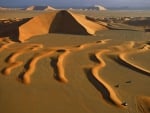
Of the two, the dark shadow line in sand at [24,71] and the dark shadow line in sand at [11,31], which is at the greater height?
the dark shadow line in sand at [24,71]

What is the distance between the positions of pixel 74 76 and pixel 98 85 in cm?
84

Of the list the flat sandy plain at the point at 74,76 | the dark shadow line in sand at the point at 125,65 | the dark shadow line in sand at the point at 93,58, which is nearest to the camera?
the flat sandy plain at the point at 74,76

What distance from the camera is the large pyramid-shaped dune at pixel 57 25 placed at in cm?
1487

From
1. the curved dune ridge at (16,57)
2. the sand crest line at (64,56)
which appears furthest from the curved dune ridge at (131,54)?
the curved dune ridge at (16,57)

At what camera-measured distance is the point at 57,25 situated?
15.7 metres

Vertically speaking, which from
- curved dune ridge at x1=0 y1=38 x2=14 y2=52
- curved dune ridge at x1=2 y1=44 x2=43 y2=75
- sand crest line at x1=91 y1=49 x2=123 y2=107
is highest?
sand crest line at x1=91 y1=49 x2=123 y2=107

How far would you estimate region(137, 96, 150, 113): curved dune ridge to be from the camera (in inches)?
269

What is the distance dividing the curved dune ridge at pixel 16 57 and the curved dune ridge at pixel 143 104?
11.0 ft

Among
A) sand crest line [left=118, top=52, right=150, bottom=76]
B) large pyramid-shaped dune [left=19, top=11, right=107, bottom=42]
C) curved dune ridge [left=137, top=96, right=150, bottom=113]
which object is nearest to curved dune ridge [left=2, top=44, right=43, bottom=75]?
large pyramid-shaped dune [left=19, top=11, right=107, bottom=42]

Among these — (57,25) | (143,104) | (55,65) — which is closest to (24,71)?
(55,65)

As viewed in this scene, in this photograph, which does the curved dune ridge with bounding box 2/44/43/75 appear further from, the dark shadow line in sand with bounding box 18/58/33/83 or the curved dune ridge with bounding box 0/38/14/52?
the curved dune ridge with bounding box 0/38/14/52

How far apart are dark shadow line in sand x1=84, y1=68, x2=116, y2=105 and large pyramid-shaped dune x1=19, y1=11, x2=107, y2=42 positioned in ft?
18.8

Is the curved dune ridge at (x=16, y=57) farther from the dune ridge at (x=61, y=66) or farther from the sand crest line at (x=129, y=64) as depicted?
the sand crest line at (x=129, y=64)

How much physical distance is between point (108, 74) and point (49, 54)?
2507 millimetres
